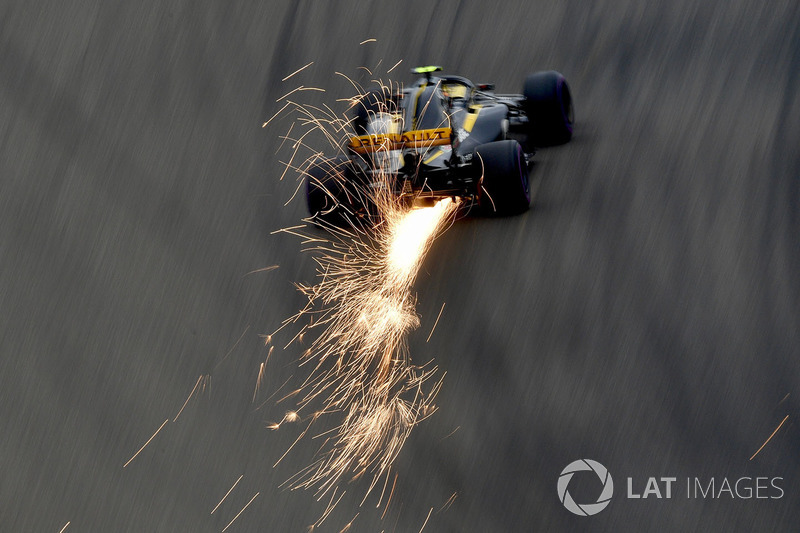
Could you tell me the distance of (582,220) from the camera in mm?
6910

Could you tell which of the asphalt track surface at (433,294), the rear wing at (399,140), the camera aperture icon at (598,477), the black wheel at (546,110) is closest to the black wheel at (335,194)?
the rear wing at (399,140)

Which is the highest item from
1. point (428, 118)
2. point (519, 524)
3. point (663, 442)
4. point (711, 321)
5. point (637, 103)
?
point (637, 103)

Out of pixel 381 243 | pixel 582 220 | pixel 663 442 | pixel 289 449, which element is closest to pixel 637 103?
pixel 582 220

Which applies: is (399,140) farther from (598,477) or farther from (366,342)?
(598,477)

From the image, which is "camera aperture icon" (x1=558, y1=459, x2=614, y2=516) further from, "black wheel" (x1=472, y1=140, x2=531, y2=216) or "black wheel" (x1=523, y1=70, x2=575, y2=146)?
"black wheel" (x1=523, y1=70, x2=575, y2=146)

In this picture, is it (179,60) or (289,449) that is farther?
(179,60)

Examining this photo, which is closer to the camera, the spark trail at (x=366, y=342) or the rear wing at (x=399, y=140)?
the spark trail at (x=366, y=342)

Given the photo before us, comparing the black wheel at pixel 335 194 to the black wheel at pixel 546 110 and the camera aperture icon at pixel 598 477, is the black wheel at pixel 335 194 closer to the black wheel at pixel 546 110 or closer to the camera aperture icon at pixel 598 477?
the black wheel at pixel 546 110

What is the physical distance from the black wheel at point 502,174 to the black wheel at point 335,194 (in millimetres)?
1031

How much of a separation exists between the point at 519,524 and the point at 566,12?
9.30m

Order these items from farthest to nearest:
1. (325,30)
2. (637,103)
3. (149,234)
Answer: (325,30)
(637,103)
(149,234)

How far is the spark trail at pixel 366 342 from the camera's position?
4.95 meters

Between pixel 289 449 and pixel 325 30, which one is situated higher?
pixel 325 30

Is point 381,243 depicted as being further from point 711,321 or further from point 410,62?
point 410,62
